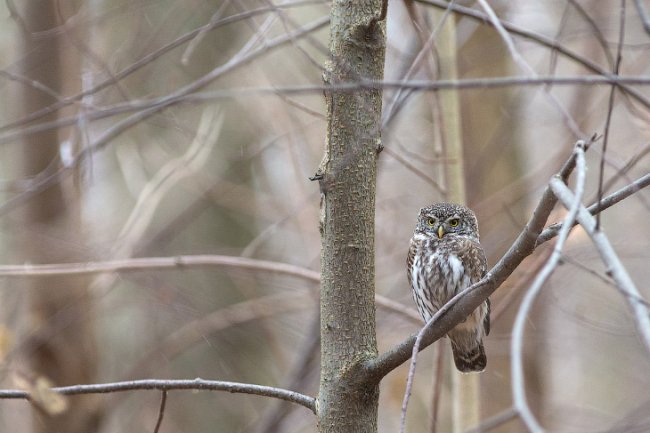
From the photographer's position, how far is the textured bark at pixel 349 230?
2732mm

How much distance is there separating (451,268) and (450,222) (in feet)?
1.15

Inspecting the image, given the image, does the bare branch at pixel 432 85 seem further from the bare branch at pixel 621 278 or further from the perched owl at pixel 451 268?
the perched owl at pixel 451 268

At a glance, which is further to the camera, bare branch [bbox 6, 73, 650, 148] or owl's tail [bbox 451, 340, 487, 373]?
owl's tail [bbox 451, 340, 487, 373]

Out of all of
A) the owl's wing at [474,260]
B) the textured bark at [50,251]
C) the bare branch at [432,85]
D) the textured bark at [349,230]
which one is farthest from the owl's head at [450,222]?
the textured bark at [50,251]

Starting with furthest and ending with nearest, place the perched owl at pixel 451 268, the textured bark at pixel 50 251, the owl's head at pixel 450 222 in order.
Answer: the textured bark at pixel 50 251, the owl's head at pixel 450 222, the perched owl at pixel 451 268

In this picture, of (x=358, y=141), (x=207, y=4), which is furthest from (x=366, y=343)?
(x=207, y=4)

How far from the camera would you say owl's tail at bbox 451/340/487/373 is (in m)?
4.58

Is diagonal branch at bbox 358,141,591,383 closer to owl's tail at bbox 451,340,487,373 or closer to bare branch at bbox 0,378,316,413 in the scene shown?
bare branch at bbox 0,378,316,413

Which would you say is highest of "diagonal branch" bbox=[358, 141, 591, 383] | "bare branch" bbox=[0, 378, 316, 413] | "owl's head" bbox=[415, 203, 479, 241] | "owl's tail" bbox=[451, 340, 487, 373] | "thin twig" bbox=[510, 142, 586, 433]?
"owl's head" bbox=[415, 203, 479, 241]

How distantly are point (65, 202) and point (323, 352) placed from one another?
3.67 metres

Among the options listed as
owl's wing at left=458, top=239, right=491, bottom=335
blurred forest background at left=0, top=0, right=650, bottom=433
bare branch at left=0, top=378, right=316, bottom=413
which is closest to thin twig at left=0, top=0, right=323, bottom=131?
blurred forest background at left=0, top=0, right=650, bottom=433

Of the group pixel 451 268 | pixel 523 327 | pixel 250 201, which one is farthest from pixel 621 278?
pixel 250 201

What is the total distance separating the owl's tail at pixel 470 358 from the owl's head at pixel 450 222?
2.06ft

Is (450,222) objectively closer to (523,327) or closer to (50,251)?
(50,251)
